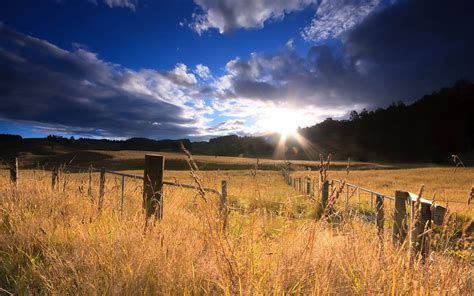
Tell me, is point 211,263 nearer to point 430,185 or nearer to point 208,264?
point 208,264

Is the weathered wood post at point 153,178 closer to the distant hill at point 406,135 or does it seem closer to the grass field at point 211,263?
the grass field at point 211,263

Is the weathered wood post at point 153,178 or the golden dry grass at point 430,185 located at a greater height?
the weathered wood post at point 153,178

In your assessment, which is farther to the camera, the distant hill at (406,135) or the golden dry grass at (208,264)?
the distant hill at (406,135)

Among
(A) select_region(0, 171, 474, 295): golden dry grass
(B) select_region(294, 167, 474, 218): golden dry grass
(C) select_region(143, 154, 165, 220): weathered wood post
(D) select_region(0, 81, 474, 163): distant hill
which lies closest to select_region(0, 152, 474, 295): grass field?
(A) select_region(0, 171, 474, 295): golden dry grass

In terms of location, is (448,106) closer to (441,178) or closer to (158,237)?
(441,178)

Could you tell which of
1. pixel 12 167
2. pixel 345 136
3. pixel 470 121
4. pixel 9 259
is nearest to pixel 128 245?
pixel 9 259

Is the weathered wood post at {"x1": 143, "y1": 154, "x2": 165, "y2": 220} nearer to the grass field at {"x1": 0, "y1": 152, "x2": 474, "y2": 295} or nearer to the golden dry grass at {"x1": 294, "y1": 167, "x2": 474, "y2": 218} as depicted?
the grass field at {"x1": 0, "y1": 152, "x2": 474, "y2": 295}

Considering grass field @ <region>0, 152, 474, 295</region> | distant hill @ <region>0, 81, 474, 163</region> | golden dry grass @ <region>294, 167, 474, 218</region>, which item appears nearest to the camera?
grass field @ <region>0, 152, 474, 295</region>

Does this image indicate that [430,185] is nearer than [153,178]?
No

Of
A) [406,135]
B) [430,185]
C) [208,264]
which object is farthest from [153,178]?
[406,135]

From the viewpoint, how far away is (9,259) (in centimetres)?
411

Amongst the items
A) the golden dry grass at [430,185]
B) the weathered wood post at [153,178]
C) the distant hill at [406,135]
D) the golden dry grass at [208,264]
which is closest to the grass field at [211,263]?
the golden dry grass at [208,264]

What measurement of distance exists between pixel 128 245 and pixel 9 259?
1.62 m

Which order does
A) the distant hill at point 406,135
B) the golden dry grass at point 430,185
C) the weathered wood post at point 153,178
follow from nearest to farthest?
the weathered wood post at point 153,178
the golden dry grass at point 430,185
the distant hill at point 406,135
